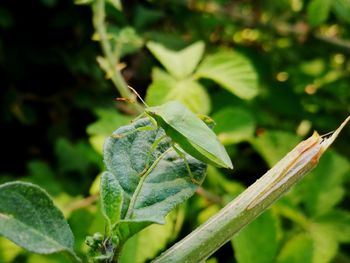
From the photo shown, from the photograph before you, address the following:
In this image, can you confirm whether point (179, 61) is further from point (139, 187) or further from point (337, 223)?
point (139, 187)

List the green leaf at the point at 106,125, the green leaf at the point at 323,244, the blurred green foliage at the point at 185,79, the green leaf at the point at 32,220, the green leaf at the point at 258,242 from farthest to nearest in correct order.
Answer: the blurred green foliage at the point at 185,79 < the green leaf at the point at 106,125 < the green leaf at the point at 323,244 < the green leaf at the point at 258,242 < the green leaf at the point at 32,220

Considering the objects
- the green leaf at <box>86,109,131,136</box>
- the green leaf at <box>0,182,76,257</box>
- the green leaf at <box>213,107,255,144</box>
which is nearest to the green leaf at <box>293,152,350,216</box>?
the green leaf at <box>213,107,255,144</box>

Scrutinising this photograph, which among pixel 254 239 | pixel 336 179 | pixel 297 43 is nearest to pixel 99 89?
pixel 297 43

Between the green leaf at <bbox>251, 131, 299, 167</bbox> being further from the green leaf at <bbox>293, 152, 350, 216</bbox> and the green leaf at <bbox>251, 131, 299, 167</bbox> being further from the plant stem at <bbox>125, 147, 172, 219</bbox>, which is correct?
the plant stem at <bbox>125, 147, 172, 219</bbox>

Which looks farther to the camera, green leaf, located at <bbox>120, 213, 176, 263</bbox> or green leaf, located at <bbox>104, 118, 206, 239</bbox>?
green leaf, located at <bbox>120, 213, 176, 263</bbox>

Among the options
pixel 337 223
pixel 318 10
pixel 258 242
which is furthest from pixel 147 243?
pixel 318 10

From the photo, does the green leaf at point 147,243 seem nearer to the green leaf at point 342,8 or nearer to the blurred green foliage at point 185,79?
the blurred green foliage at point 185,79

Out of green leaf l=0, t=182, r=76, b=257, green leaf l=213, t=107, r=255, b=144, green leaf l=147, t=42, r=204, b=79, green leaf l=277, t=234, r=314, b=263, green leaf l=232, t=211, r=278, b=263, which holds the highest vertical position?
green leaf l=0, t=182, r=76, b=257

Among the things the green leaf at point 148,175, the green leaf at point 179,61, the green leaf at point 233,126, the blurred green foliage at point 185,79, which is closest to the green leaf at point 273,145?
the blurred green foliage at point 185,79
